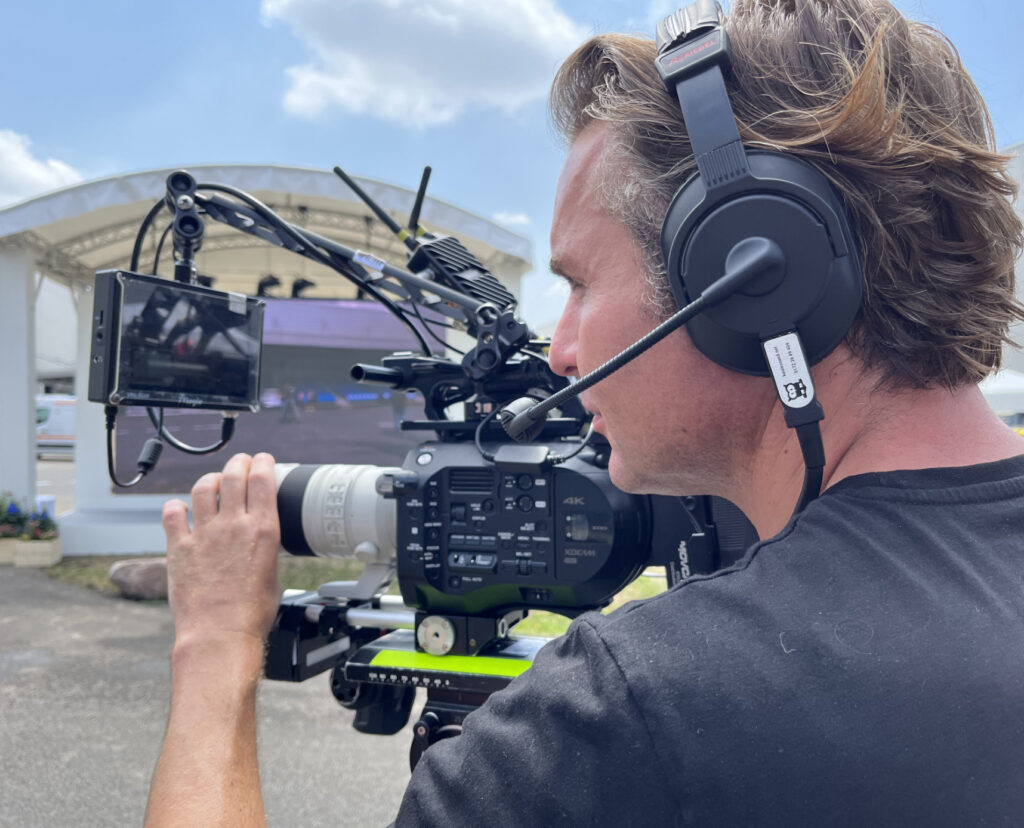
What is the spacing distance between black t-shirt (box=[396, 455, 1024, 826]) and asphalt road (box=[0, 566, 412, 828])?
2.89m

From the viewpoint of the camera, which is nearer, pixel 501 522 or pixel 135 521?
pixel 501 522

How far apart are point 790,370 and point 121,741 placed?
13.5ft

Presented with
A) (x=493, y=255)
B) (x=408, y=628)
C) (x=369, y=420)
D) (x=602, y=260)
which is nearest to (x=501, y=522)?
(x=408, y=628)

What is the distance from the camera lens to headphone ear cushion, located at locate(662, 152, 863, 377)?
735 millimetres

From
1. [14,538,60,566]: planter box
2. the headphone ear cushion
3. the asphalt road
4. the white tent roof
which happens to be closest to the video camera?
the headphone ear cushion

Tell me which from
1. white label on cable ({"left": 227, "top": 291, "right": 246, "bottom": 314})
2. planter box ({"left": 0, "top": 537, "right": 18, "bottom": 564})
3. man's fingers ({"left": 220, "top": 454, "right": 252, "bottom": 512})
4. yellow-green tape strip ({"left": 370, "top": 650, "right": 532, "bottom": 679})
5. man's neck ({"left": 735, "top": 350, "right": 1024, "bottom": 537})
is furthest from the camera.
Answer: planter box ({"left": 0, "top": 537, "right": 18, "bottom": 564})

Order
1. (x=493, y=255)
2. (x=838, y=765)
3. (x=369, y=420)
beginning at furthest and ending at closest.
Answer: (x=369, y=420), (x=493, y=255), (x=838, y=765)

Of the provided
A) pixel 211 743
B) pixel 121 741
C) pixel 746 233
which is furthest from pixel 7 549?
pixel 746 233

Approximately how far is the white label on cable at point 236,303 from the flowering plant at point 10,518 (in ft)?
24.0

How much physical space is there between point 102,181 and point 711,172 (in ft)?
24.9

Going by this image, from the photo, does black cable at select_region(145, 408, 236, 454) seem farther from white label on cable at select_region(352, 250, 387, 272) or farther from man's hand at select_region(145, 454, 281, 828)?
white label on cable at select_region(352, 250, 387, 272)

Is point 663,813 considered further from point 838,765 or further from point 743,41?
point 743,41

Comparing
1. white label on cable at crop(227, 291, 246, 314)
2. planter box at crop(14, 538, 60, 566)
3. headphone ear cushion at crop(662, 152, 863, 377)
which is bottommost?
→ planter box at crop(14, 538, 60, 566)

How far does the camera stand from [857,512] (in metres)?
0.67
